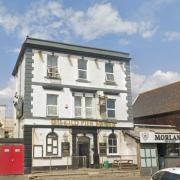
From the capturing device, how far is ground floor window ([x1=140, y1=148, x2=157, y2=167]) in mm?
28672

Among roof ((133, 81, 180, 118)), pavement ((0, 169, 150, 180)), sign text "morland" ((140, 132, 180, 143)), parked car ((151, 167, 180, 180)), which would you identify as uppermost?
roof ((133, 81, 180, 118))

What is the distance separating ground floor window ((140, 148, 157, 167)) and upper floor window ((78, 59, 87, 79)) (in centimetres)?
849

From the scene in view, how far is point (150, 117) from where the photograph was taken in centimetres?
4241

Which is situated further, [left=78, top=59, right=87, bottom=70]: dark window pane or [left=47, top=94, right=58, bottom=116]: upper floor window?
[left=78, top=59, right=87, bottom=70]: dark window pane

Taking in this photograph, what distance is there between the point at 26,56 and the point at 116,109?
9.75m

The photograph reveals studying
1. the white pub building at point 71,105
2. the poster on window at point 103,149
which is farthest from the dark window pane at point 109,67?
the poster on window at point 103,149

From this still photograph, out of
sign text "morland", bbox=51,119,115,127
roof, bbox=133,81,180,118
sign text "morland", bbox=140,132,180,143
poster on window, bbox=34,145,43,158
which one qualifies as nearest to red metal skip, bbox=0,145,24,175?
poster on window, bbox=34,145,43,158

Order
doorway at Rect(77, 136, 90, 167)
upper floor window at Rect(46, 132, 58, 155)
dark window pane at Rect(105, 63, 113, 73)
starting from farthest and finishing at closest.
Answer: dark window pane at Rect(105, 63, 113, 73)
doorway at Rect(77, 136, 90, 167)
upper floor window at Rect(46, 132, 58, 155)

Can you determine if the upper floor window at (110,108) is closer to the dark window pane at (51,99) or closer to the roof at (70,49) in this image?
the roof at (70,49)

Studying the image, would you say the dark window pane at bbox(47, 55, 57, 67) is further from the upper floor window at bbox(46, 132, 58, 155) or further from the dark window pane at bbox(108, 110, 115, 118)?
the dark window pane at bbox(108, 110, 115, 118)

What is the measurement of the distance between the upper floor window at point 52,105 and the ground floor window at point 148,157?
8.20 meters

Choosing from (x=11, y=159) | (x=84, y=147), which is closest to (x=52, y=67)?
(x=84, y=147)

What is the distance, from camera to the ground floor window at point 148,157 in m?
28.7

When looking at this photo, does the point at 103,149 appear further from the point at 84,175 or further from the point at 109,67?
the point at 109,67
